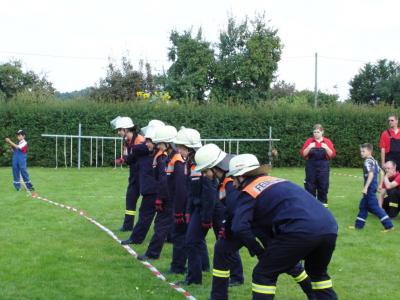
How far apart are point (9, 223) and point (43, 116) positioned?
15069mm

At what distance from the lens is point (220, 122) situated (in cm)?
2738

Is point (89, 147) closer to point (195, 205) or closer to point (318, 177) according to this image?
point (318, 177)

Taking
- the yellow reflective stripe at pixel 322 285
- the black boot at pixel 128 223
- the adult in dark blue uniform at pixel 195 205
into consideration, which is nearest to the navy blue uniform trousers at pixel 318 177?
the black boot at pixel 128 223

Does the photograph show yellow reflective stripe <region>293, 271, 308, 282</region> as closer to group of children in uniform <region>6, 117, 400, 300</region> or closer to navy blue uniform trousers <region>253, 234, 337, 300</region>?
group of children in uniform <region>6, 117, 400, 300</region>

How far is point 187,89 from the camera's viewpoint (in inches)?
1587

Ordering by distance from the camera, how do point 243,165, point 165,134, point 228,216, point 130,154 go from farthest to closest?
point 130,154 < point 165,134 < point 228,216 < point 243,165

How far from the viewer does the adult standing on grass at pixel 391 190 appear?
12307mm

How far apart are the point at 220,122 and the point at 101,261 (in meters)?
19.1

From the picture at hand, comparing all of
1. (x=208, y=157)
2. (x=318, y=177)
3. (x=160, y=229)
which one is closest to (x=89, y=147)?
(x=318, y=177)

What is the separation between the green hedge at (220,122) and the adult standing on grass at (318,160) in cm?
1382

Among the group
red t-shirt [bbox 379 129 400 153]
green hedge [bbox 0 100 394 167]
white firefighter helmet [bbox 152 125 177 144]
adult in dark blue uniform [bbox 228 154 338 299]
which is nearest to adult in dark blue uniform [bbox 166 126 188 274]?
white firefighter helmet [bbox 152 125 177 144]

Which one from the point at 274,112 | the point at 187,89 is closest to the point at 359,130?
the point at 274,112

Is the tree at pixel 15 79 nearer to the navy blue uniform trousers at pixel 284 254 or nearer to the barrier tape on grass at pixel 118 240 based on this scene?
the barrier tape on grass at pixel 118 240

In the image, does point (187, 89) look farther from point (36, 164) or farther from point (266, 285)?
point (266, 285)
